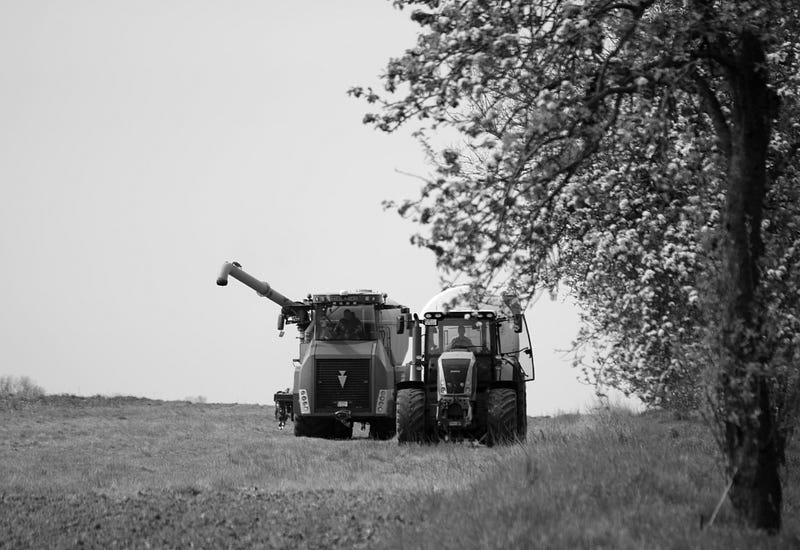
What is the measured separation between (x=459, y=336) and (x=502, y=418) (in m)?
2.76

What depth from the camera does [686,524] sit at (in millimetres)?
9867

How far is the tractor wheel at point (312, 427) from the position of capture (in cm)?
2752

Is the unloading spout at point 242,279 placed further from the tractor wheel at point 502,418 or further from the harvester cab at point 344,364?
the tractor wheel at point 502,418

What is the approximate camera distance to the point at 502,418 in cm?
2138

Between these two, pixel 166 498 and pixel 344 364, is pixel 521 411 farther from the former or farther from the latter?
pixel 166 498

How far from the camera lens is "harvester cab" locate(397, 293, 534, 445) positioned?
21.8 m

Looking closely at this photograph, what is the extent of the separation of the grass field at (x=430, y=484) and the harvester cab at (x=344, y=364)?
1.58 metres

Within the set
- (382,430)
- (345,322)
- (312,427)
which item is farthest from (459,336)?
(312,427)

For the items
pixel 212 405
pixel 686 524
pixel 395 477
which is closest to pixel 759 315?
pixel 686 524

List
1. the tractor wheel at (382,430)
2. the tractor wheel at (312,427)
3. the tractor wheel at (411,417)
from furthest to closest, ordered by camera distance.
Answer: the tractor wheel at (382,430) < the tractor wheel at (312,427) < the tractor wheel at (411,417)

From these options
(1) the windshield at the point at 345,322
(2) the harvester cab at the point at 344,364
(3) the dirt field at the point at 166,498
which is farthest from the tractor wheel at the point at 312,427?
(1) the windshield at the point at 345,322

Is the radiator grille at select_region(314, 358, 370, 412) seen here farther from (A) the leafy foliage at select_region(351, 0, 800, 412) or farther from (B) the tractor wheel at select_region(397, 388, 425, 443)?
(A) the leafy foliage at select_region(351, 0, 800, 412)

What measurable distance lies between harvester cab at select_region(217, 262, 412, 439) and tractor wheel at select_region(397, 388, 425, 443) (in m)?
4.58

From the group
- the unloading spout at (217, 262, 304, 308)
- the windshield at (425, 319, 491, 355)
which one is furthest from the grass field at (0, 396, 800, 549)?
the unloading spout at (217, 262, 304, 308)
